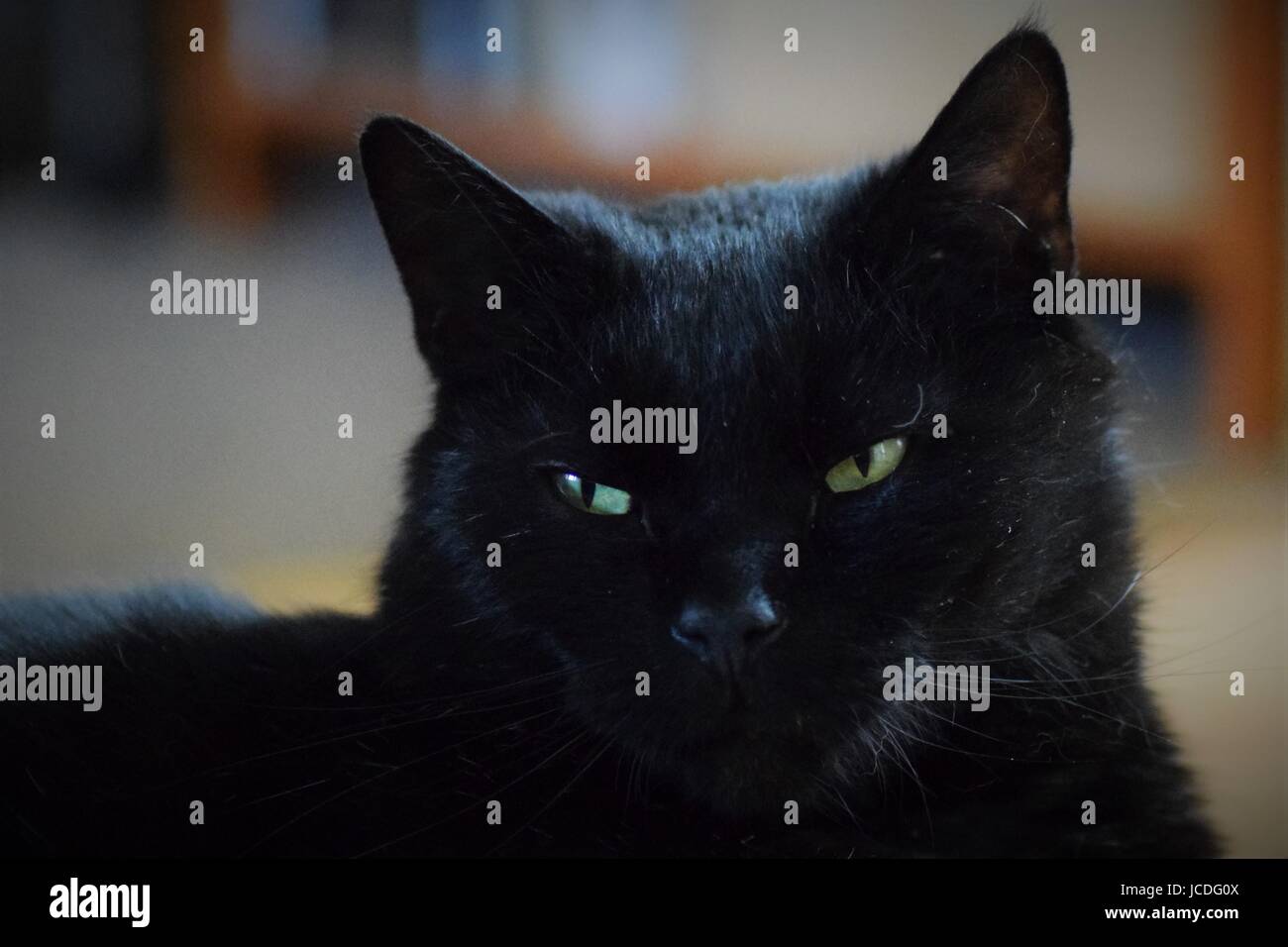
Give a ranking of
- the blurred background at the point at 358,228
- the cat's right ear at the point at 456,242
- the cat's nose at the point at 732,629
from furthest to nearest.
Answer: the blurred background at the point at 358,228 < the cat's right ear at the point at 456,242 < the cat's nose at the point at 732,629

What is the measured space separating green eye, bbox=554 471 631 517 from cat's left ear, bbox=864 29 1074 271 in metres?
0.28

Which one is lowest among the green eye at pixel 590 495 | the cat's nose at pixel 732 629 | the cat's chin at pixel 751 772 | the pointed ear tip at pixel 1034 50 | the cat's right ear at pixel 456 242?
the cat's chin at pixel 751 772

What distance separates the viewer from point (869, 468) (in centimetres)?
81

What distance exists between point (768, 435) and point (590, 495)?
5.6 inches

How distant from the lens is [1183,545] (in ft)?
3.22

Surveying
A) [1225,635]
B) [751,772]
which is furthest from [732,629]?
[1225,635]

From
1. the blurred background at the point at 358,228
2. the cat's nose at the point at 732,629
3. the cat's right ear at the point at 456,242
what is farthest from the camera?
the blurred background at the point at 358,228

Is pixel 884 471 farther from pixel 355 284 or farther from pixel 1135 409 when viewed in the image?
pixel 355 284

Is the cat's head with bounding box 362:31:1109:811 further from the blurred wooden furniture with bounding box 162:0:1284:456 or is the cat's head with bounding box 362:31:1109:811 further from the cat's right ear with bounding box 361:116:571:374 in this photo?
the blurred wooden furniture with bounding box 162:0:1284:456

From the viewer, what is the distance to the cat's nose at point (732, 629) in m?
0.73

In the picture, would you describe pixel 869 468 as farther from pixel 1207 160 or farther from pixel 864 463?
pixel 1207 160

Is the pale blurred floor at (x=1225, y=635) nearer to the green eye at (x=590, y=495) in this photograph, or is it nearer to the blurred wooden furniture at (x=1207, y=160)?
the blurred wooden furniture at (x=1207, y=160)

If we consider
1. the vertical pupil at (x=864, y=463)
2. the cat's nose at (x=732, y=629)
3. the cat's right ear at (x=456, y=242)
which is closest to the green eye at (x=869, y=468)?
the vertical pupil at (x=864, y=463)
